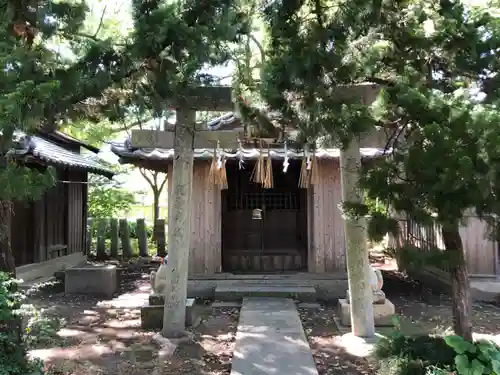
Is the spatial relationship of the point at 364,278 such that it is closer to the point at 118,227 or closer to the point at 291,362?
the point at 291,362

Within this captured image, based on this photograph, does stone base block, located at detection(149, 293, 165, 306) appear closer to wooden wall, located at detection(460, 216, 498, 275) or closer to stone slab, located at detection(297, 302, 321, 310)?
stone slab, located at detection(297, 302, 321, 310)

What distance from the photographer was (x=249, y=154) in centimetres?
987

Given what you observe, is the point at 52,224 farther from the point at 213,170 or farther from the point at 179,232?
the point at 179,232

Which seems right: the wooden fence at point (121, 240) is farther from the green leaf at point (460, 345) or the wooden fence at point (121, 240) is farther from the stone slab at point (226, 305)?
the green leaf at point (460, 345)

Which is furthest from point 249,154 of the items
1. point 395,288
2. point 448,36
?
point 448,36

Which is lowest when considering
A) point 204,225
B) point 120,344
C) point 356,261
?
point 120,344

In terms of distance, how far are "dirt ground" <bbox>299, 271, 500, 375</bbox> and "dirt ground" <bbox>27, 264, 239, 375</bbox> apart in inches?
49.0

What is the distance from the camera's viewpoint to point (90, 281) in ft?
34.6

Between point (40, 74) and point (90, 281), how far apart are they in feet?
23.7

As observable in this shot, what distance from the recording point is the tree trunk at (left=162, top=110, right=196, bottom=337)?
6.59 m

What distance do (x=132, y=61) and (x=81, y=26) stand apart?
116 centimetres

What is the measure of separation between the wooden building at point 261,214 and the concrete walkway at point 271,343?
6.99 feet

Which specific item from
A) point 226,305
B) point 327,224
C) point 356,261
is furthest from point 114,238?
point 356,261

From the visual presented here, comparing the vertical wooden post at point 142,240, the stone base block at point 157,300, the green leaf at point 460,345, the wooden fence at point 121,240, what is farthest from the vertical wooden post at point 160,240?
the green leaf at point 460,345
